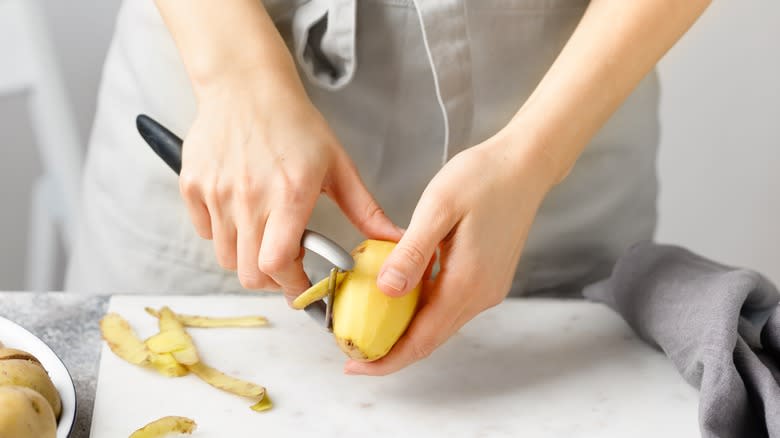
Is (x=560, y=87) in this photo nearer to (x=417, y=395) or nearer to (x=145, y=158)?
(x=417, y=395)

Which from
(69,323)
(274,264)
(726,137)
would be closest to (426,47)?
(274,264)

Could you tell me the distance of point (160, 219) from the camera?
0.90 m

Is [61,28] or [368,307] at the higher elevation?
[368,307]

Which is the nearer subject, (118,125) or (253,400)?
(253,400)

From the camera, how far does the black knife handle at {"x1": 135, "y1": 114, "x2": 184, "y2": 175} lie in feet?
2.33

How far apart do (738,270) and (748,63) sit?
787 mm

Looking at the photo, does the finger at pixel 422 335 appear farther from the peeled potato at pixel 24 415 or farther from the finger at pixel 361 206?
the peeled potato at pixel 24 415

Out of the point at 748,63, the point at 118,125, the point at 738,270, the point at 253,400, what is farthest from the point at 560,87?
the point at 748,63

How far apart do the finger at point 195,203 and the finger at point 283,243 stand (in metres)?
0.06

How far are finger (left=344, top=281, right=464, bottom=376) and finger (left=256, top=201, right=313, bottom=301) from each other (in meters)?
0.08

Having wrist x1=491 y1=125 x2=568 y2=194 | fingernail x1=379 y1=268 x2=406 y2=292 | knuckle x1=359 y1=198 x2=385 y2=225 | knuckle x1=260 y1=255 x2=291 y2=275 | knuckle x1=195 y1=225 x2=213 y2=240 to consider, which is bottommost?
knuckle x1=195 y1=225 x2=213 y2=240

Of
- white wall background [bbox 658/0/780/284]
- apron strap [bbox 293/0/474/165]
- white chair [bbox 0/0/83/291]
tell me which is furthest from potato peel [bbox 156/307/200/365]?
white wall background [bbox 658/0/780/284]

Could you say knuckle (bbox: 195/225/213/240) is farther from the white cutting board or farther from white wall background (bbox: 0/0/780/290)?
white wall background (bbox: 0/0/780/290)

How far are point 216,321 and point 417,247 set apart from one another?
20 centimetres
